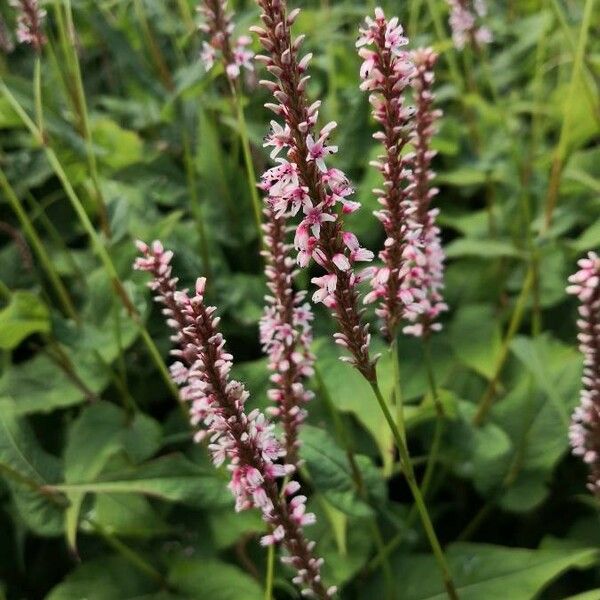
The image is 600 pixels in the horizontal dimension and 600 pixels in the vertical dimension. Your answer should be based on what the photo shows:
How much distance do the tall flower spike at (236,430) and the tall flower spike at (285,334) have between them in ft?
0.44

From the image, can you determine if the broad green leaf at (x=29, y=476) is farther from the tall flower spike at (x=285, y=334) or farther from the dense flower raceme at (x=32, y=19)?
the dense flower raceme at (x=32, y=19)

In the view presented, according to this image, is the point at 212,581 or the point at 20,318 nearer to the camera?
the point at 212,581

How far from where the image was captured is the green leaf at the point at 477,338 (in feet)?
5.14

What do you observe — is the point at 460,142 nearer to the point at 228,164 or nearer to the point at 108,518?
the point at 228,164

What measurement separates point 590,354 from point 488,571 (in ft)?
1.52

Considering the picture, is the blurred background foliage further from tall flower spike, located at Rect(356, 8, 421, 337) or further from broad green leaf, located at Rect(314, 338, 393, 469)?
tall flower spike, located at Rect(356, 8, 421, 337)

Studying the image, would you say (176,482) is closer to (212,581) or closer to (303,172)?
(212,581)

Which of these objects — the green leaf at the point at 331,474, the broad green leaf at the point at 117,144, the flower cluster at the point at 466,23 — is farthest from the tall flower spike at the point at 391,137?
the broad green leaf at the point at 117,144

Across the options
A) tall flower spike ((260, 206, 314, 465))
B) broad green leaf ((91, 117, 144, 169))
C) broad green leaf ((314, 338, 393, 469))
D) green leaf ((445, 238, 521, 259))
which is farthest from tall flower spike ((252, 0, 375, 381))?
broad green leaf ((91, 117, 144, 169))

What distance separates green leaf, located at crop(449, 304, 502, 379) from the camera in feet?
5.14

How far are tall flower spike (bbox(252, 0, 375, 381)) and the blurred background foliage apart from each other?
459mm

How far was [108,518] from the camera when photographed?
134 centimetres

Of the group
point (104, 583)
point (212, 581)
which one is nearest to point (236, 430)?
point (212, 581)

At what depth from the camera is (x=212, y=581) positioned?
131cm
